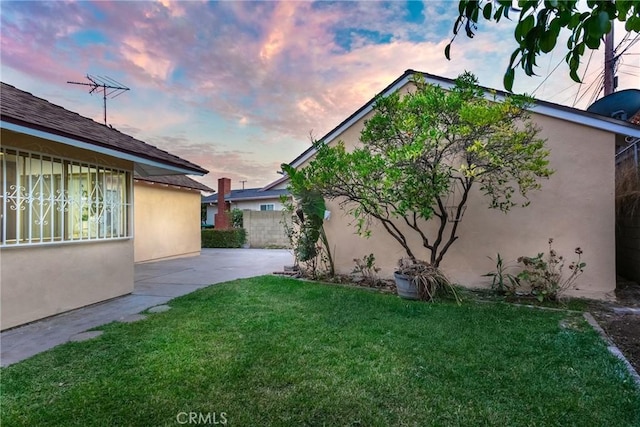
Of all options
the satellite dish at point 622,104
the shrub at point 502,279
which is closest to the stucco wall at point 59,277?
the shrub at point 502,279

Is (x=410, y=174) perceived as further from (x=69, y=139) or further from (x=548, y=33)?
(x=69, y=139)

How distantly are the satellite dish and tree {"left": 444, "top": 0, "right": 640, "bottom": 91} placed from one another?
33.8 ft

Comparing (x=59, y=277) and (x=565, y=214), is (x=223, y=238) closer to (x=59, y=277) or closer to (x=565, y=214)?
(x=59, y=277)

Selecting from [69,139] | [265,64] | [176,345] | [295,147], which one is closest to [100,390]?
[176,345]

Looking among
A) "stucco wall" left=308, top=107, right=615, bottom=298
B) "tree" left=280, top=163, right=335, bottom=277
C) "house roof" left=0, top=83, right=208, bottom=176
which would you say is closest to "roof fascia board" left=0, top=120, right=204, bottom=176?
"house roof" left=0, top=83, right=208, bottom=176

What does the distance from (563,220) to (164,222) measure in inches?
538

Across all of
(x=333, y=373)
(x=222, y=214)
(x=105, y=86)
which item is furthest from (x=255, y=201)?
(x=333, y=373)

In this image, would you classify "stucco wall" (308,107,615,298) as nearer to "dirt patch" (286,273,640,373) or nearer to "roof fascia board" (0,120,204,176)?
"dirt patch" (286,273,640,373)

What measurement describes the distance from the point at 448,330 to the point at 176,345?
3744 mm

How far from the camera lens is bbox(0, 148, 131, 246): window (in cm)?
522

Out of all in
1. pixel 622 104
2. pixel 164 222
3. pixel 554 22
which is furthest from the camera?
pixel 164 222

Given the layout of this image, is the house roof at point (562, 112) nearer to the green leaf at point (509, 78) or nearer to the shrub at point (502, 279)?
the shrub at point (502, 279)

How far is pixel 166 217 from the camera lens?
14180 millimetres

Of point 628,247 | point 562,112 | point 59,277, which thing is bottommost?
point 59,277
